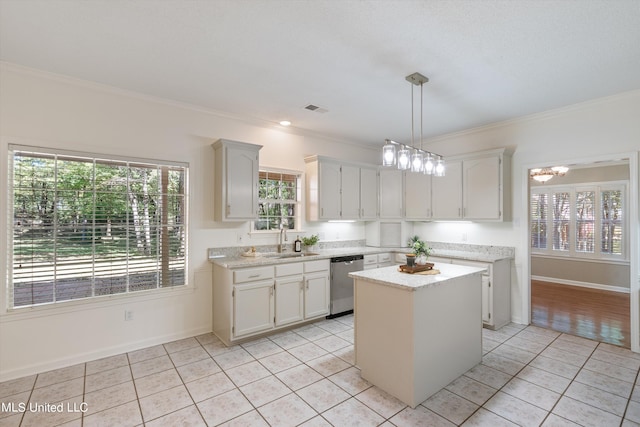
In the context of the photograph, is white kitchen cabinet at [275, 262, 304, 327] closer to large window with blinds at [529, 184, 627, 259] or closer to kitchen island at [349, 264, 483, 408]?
kitchen island at [349, 264, 483, 408]

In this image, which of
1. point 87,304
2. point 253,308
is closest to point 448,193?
point 253,308

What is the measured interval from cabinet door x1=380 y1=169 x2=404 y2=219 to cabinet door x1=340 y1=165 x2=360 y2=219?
21.2 inches

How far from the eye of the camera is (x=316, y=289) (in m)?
4.16

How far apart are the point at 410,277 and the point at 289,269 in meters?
1.75

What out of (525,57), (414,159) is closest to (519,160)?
(525,57)

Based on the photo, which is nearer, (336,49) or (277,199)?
(336,49)

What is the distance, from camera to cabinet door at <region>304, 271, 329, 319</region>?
406cm

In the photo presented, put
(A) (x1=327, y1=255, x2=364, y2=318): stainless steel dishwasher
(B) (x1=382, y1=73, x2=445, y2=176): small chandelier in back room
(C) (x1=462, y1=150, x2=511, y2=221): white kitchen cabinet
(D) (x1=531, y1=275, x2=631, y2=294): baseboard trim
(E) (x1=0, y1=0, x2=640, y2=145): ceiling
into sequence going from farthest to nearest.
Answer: (D) (x1=531, y1=275, x2=631, y2=294): baseboard trim, (A) (x1=327, y1=255, x2=364, y2=318): stainless steel dishwasher, (C) (x1=462, y1=150, x2=511, y2=221): white kitchen cabinet, (B) (x1=382, y1=73, x2=445, y2=176): small chandelier in back room, (E) (x1=0, y1=0, x2=640, y2=145): ceiling

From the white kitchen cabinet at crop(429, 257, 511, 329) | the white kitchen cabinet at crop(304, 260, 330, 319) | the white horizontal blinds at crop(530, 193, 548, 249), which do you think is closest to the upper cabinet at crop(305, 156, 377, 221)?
the white kitchen cabinet at crop(304, 260, 330, 319)

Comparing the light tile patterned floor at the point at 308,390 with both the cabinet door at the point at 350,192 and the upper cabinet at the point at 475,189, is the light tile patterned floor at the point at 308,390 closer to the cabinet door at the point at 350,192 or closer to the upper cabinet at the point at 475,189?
the upper cabinet at the point at 475,189

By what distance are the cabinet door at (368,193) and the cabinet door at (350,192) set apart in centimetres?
9

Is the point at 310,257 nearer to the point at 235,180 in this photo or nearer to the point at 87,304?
the point at 235,180

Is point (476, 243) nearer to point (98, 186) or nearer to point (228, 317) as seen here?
point (228, 317)

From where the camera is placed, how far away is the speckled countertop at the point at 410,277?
7.77 feet
